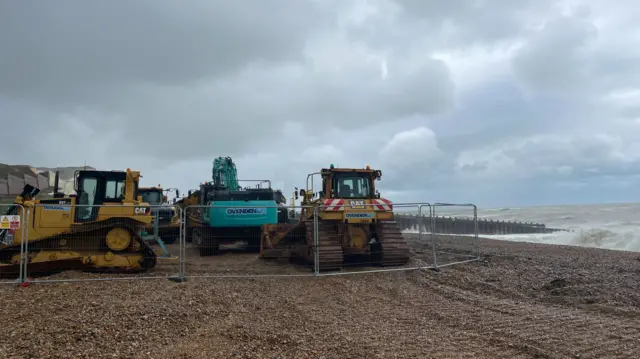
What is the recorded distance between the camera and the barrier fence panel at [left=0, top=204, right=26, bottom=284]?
8.92 m

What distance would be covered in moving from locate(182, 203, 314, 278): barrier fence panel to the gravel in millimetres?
1452

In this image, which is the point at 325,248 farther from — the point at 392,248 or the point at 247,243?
the point at 247,243

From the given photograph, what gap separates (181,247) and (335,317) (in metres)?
4.09

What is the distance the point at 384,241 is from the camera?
11.8 meters

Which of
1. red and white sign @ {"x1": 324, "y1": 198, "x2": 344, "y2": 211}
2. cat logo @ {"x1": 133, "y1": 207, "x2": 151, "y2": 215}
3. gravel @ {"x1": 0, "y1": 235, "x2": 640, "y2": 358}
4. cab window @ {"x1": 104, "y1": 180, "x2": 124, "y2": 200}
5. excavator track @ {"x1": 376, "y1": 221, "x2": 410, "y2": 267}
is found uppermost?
cab window @ {"x1": 104, "y1": 180, "x2": 124, "y2": 200}

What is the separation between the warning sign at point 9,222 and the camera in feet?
29.2

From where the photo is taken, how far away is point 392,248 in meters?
11.7

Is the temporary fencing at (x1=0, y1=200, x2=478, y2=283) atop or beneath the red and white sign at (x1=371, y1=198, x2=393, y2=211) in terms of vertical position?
beneath

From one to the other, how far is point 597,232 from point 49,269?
2867 centimetres

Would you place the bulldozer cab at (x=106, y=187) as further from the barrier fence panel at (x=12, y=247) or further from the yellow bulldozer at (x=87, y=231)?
the barrier fence panel at (x=12, y=247)

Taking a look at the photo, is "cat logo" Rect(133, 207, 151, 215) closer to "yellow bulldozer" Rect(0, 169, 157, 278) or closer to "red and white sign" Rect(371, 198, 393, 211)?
"yellow bulldozer" Rect(0, 169, 157, 278)

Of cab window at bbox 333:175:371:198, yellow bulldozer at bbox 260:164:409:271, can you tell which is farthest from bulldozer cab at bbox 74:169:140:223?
cab window at bbox 333:175:371:198

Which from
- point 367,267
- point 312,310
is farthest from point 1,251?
point 367,267

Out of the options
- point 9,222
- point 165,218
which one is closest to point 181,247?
point 9,222
